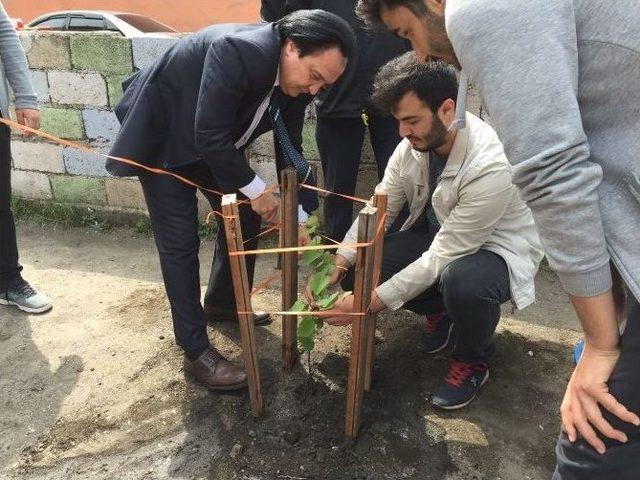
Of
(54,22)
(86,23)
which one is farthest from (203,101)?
(54,22)

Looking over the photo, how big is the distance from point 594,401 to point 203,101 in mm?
1619

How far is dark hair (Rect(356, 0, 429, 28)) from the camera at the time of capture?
1.18 m

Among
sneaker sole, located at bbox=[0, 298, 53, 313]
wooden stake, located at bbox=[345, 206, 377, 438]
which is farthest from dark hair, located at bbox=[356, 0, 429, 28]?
sneaker sole, located at bbox=[0, 298, 53, 313]

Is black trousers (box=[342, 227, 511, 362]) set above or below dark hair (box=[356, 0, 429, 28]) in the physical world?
below

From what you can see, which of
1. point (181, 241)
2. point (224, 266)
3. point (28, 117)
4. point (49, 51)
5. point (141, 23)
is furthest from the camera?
point (141, 23)

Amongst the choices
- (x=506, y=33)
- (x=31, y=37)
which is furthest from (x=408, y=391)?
(x=31, y=37)

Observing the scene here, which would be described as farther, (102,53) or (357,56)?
(102,53)

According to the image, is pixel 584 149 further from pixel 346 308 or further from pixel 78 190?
pixel 78 190

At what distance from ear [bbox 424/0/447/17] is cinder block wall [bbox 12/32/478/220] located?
2559mm

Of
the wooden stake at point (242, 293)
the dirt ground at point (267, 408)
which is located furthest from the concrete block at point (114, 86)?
the wooden stake at point (242, 293)

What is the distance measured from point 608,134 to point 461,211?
1.15 metres

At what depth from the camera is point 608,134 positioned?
996mm

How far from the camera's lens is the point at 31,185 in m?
4.60

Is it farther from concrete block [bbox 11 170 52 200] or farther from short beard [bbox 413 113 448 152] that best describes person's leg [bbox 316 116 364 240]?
concrete block [bbox 11 170 52 200]
